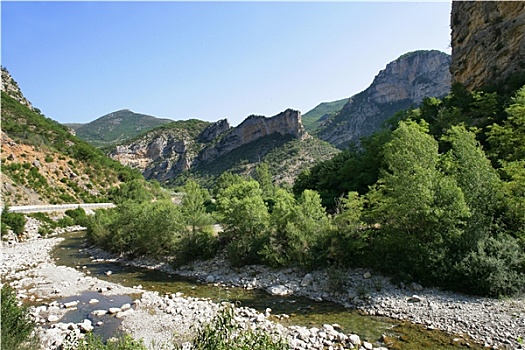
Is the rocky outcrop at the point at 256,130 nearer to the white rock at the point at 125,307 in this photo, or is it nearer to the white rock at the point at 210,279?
the white rock at the point at 210,279

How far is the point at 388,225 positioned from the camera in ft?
55.9

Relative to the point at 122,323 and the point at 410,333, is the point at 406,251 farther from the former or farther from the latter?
the point at 122,323

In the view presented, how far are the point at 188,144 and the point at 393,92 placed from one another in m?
85.3

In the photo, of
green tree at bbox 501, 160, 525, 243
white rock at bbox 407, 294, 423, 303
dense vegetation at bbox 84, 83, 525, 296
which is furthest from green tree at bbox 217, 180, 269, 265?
green tree at bbox 501, 160, 525, 243

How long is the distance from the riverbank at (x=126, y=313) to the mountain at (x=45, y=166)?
1095 inches

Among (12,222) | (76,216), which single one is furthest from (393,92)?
(12,222)

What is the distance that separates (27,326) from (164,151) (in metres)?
134

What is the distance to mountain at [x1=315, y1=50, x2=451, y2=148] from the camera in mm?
127562

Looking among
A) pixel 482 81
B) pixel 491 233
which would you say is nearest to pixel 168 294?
pixel 491 233

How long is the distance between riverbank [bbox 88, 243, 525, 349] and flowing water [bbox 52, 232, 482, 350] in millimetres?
583

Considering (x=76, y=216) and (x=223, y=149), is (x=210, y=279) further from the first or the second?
(x=223, y=149)

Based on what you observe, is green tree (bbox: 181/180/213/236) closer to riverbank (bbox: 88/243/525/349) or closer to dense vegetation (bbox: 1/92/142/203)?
riverbank (bbox: 88/243/525/349)

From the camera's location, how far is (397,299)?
46.6ft

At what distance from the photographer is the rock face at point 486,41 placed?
1267 inches
